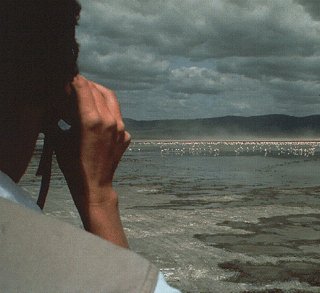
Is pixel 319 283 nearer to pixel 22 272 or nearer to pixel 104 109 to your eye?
pixel 104 109

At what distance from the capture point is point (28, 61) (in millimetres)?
1164

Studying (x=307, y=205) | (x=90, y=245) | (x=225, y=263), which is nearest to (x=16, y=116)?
(x=90, y=245)

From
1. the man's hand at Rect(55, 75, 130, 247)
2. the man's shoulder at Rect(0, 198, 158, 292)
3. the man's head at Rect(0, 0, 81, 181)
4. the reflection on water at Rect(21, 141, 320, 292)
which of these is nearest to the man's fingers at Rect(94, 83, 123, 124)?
the man's hand at Rect(55, 75, 130, 247)

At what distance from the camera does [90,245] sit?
82 centimetres

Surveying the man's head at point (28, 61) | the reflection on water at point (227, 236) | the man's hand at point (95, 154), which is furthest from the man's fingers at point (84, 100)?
the reflection on water at point (227, 236)

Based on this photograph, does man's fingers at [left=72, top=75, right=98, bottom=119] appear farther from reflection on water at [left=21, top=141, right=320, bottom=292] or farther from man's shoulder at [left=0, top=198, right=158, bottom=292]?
reflection on water at [left=21, top=141, right=320, bottom=292]

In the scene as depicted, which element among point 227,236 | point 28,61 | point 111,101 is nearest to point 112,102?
point 111,101

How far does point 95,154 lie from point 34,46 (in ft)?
1.29

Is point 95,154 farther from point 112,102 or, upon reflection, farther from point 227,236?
point 227,236

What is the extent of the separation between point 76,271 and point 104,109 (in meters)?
0.66

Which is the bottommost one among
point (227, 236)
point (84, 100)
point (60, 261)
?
point (227, 236)

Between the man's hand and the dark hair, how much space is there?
0.14 metres

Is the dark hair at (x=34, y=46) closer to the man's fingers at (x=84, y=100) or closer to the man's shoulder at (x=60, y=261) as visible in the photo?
the man's fingers at (x=84, y=100)

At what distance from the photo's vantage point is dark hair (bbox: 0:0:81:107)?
1120 mm
